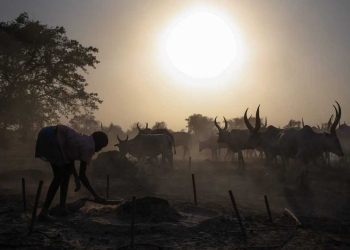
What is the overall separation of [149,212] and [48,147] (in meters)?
2.46

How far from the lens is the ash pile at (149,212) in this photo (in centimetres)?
654

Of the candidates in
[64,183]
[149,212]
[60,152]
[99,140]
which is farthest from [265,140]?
[60,152]

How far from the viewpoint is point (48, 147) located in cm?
618

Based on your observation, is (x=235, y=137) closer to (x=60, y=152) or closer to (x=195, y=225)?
(x=195, y=225)

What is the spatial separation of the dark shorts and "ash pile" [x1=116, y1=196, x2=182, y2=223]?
1.74 m

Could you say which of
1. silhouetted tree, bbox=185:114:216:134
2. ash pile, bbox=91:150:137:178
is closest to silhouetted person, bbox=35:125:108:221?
ash pile, bbox=91:150:137:178

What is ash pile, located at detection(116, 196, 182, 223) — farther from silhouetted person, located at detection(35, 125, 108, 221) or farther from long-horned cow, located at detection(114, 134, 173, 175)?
long-horned cow, located at detection(114, 134, 173, 175)

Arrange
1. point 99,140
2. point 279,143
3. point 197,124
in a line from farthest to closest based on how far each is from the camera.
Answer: point 197,124 < point 279,143 < point 99,140

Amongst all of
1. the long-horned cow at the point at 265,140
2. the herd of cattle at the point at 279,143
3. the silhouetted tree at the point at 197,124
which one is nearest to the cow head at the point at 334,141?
the herd of cattle at the point at 279,143

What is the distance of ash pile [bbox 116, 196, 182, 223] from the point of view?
6.54 metres

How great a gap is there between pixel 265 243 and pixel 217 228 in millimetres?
1038

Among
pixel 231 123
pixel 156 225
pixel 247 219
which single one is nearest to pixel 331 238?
pixel 247 219

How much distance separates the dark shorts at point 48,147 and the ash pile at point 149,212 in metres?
1.74

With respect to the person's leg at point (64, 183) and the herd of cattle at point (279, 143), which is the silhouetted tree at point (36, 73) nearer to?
the herd of cattle at point (279, 143)
